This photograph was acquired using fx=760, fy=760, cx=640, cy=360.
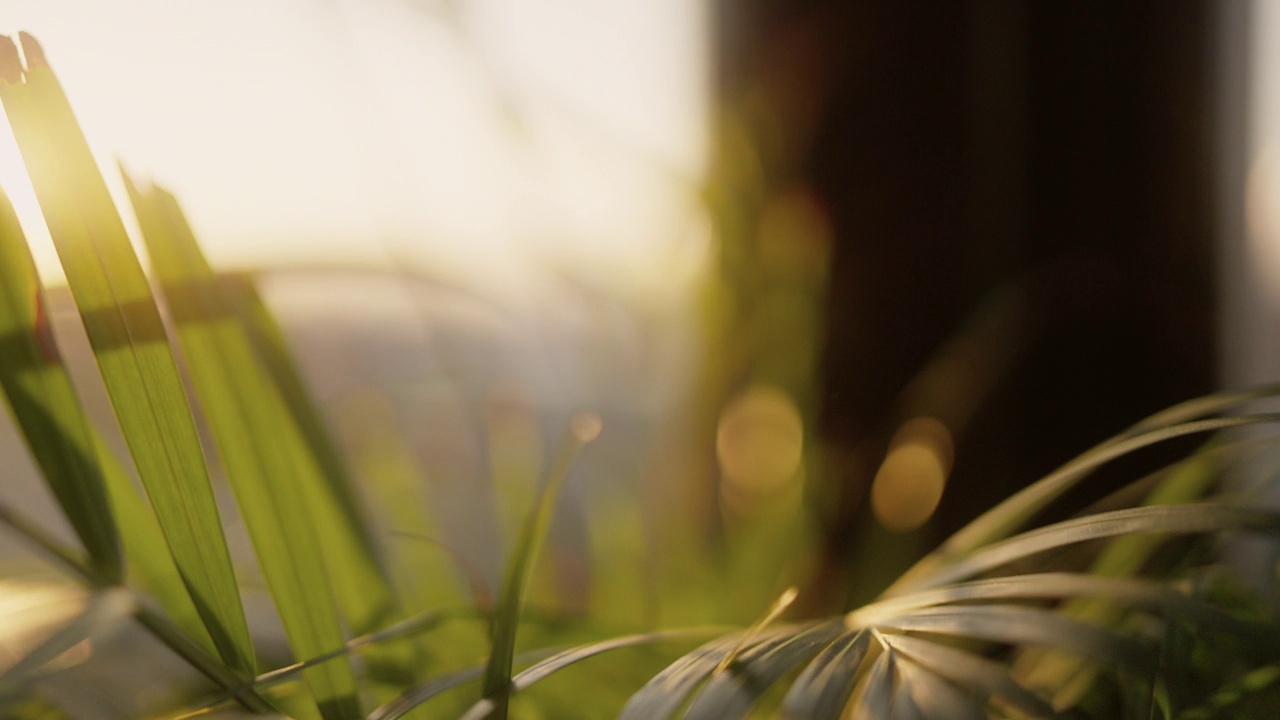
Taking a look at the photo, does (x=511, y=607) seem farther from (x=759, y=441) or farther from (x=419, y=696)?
(x=759, y=441)

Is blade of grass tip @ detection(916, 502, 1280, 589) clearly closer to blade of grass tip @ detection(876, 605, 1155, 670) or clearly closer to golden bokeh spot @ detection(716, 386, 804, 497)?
blade of grass tip @ detection(876, 605, 1155, 670)

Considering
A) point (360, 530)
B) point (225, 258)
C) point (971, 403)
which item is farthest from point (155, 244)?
point (971, 403)

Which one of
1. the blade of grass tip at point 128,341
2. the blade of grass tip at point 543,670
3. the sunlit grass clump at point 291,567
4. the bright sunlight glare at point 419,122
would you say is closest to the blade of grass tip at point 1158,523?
the sunlit grass clump at point 291,567

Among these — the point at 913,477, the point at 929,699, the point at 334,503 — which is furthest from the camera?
the point at 913,477

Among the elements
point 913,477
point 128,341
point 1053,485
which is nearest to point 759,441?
point 913,477

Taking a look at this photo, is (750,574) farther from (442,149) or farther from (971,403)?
(442,149)

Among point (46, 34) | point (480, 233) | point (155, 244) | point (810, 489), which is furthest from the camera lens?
point (480, 233)

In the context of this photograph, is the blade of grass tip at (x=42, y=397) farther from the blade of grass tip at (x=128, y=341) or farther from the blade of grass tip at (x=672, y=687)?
the blade of grass tip at (x=672, y=687)
